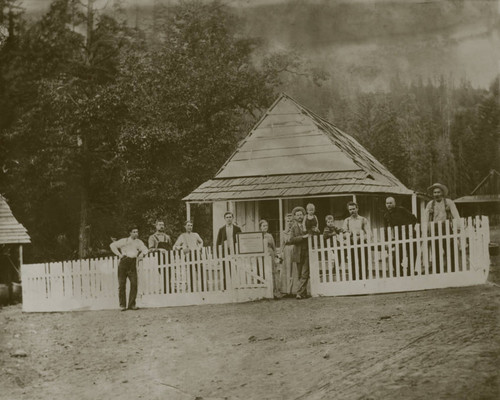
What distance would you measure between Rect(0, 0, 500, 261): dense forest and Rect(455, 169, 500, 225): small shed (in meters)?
0.16

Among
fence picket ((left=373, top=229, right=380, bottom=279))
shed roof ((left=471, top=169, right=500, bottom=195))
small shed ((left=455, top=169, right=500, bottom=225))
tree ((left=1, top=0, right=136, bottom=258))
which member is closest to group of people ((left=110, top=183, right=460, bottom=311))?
fence picket ((left=373, top=229, right=380, bottom=279))

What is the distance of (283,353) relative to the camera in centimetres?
484

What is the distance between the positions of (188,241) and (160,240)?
36 centimetres

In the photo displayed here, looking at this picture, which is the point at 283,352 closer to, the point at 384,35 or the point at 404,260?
the point at 404,260

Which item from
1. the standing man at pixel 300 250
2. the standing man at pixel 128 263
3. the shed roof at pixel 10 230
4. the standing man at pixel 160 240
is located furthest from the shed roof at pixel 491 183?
the shed roof at pixel 10 230

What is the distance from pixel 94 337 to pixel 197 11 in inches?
138

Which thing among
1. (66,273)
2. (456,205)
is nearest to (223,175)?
(66,273)

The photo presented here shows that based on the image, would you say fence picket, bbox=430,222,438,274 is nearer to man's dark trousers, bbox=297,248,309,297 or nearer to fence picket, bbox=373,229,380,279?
fence picket, bbox=373,229,380,279

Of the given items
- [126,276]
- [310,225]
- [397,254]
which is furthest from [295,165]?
[126,276]

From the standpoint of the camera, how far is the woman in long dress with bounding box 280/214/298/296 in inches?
279

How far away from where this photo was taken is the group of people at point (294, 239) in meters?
6.57

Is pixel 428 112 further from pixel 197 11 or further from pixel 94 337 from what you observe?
pixel 94 337

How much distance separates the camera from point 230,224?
7.50 meters

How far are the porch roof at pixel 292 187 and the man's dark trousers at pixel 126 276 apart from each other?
114cm
